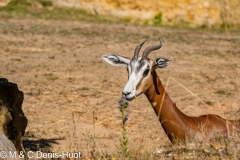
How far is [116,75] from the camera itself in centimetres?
1463

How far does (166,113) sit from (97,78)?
551 cm

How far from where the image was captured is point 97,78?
1425 cm

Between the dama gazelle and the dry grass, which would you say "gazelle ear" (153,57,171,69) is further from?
the dry grass

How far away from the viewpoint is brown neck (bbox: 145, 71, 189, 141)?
8.70m

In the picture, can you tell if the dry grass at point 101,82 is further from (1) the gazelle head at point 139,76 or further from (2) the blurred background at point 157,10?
(2) the blurred background at point 157,10

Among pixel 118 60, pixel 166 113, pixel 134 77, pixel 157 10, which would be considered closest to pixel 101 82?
pixel 118 60

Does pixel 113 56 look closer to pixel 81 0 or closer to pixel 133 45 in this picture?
pixel 133 45

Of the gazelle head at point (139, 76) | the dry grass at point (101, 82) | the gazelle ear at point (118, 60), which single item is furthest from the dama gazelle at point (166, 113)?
the dry grass at point (101, 82)

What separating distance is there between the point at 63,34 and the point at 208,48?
165 inches

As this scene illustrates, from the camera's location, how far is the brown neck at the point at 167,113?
8703mm

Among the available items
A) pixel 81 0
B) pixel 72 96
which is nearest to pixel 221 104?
pixel 72 96

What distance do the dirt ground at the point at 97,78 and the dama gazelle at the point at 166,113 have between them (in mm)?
417

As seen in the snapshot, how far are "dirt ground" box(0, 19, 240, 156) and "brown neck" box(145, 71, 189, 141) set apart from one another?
36 cm

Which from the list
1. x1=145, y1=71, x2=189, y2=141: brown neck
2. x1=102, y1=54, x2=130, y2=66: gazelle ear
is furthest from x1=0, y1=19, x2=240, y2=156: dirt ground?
x1=102, y1=54, x2=130, y2=66: gazelle ear
